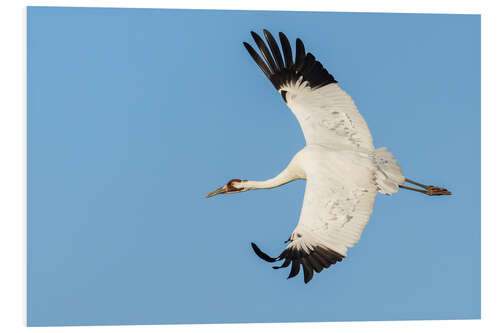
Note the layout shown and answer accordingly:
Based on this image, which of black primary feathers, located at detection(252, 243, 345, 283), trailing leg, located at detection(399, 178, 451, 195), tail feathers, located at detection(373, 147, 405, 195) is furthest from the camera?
trailing leg, located at detection(399, 178, 451, 195)

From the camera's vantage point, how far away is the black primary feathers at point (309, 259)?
11.0 ft

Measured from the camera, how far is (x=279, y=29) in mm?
3725

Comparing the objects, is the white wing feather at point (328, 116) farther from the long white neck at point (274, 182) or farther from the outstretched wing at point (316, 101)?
the long white neck at point (274, 182)

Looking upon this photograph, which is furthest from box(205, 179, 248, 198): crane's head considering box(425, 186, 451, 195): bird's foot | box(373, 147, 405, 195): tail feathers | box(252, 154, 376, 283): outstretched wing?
box(425, 186, 451, 195): bird's foot

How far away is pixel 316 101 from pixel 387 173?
557mm

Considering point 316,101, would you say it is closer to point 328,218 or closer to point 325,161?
point 325,161

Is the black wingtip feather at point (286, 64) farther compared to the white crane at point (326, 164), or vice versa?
the black wingtip feather at point (286, 64)

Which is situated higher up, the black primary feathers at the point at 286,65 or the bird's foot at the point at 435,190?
the black primary feathers at the point at 286,65

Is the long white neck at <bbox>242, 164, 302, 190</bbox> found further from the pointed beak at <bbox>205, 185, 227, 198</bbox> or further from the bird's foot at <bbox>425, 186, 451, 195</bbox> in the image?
the bird's foot at <bbox>425, 186, 451, 195</bbox>

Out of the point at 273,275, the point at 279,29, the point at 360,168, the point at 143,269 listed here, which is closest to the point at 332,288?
the point at 273,275

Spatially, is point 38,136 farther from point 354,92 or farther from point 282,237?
point 354,92

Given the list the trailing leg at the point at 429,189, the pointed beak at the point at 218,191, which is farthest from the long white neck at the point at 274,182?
the trailing leg at the point at 429,189

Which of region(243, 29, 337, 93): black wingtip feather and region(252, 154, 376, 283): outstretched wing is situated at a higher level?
region(243, 29, 337, 93): black wingtip feather

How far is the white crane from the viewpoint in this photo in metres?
3.43
